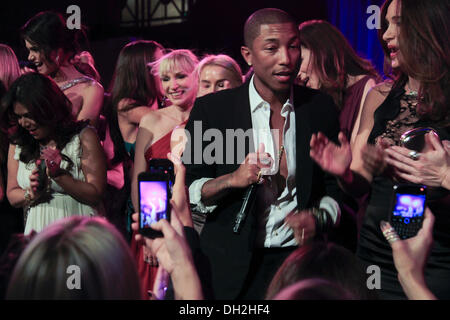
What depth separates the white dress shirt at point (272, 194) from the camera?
2.27 metres

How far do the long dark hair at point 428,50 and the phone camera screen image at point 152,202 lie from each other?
1021 millimetres

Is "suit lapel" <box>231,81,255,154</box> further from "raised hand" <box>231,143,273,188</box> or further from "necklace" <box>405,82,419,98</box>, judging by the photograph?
"necklace" <box>405,82,419,98</box>

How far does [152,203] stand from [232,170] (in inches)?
21.4

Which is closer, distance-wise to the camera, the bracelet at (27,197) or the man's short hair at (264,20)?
the man's short hair at (264,20)

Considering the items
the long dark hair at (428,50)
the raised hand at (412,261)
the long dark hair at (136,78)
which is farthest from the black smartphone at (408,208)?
the long dark hair at (136,78)

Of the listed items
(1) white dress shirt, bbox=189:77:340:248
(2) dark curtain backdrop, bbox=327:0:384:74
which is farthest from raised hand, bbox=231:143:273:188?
(2) dark curtain backdrop, bbox=327:0:384:74

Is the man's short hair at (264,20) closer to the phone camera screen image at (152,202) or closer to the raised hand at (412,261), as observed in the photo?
the phone camera screen image at (152,202)

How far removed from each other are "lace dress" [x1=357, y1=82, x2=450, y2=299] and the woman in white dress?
1283 millimetres

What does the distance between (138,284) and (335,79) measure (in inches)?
92.8

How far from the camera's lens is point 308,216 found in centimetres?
215

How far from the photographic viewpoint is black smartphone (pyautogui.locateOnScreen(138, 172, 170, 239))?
181cm
